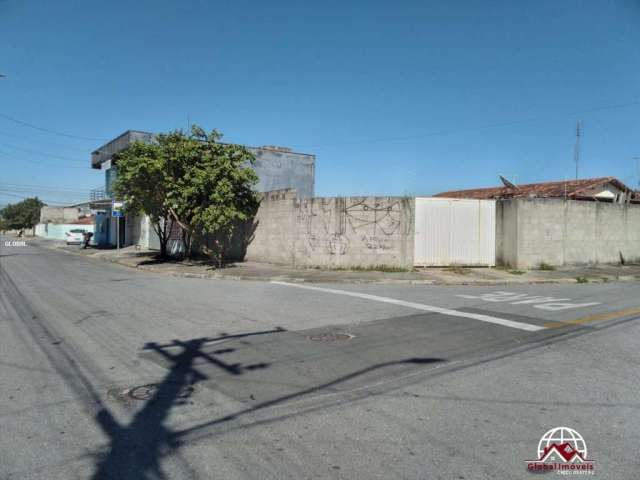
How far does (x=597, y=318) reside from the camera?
8.85 metres

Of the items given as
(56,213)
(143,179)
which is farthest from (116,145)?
(56,213)

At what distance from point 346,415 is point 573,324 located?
576cm

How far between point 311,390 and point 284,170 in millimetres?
28862

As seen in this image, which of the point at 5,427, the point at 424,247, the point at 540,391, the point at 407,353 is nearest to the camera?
the point at 5,427

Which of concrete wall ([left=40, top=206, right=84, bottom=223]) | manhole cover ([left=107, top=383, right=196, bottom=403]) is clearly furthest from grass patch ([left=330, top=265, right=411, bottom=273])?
concrete wall ([left=40, top=206, right=84, bottom=223])

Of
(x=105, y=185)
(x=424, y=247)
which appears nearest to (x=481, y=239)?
(x=424, y=247)

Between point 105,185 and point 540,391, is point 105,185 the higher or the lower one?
the higher one

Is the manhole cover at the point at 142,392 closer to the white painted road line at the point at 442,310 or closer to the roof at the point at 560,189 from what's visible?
the white painted road line at the point at 442,310

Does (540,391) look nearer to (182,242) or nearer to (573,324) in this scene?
(573,324)

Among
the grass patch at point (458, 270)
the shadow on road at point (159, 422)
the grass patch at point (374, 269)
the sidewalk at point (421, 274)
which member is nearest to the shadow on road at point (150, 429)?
the shadow on road at point (159, 422)

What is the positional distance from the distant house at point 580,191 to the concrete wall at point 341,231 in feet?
36.6

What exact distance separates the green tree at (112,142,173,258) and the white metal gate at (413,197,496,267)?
10316 mm

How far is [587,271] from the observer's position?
1872cm

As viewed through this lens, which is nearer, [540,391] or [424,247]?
[540,391]
